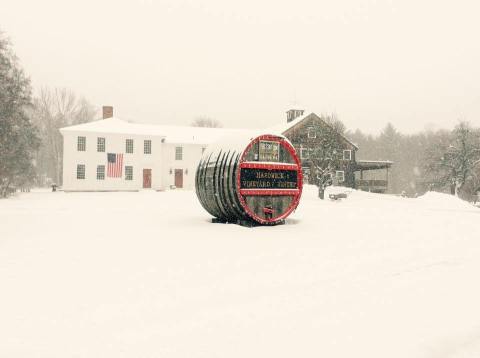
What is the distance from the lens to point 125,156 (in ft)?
116

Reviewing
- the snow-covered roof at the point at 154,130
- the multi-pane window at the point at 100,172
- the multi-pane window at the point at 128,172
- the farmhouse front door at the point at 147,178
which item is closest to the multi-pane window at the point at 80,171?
the multi-pane window at the point at 100,172

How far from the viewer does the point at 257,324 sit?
11.0 ft

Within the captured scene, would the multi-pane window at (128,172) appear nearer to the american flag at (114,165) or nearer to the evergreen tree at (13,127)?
the american flag at (114,165)

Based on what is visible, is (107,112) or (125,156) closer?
(125,156)

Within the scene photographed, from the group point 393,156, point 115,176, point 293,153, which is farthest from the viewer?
point 393,156

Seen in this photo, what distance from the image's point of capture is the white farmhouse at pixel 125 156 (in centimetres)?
3394

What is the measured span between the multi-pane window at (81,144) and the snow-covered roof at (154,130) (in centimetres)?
76

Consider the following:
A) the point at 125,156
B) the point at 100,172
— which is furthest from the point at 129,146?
the point at 100,172

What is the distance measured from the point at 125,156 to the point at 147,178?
2.69 m

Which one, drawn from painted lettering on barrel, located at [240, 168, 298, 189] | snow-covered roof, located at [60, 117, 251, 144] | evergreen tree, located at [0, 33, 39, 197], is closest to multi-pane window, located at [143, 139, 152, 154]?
snow-covered roof, located at [60, 117, 251, 144]

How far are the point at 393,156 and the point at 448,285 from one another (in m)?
82.6

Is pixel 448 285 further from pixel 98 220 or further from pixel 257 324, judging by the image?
pixel 98 220

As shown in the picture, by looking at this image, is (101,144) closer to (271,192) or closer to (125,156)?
(125,156)

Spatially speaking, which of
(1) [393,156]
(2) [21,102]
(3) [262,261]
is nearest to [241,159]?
(3) [262,261]
